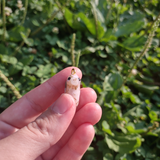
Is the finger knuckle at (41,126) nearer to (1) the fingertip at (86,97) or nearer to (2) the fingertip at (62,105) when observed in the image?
(2) the fingertip at (62,105)

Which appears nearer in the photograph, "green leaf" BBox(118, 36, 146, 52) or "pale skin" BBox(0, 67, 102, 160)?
"pale skin" BBox(0, 67, 102, 160)

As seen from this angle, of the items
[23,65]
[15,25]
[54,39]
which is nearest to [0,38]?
[15,25]

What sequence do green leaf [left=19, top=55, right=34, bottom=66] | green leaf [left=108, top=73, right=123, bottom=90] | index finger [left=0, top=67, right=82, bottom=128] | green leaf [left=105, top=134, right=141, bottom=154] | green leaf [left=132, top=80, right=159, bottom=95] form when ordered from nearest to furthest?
index finger [left=0, top=67, right=82, bottom=128] < green leaf [left=105, top=134, right=141, bottom=154] < green leaf [left=19, top=55, right=34, bottom=66] < green leaf [left=108, top=73, right=123, bottom=90] < green leaf [left=132, top=80, right=159, bottom=95]

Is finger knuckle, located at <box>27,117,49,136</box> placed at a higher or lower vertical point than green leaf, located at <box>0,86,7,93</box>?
higher

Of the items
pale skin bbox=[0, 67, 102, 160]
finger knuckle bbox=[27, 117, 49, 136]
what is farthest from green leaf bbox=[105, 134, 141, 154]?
finger knuckle bbox=[27, 117, 49, 136]

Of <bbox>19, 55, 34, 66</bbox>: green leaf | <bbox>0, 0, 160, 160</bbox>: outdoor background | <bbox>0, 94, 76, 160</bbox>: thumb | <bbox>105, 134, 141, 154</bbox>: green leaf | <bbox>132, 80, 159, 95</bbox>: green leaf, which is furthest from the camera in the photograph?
<bbox>132, 80, 159, 95</bbox>: green leaf

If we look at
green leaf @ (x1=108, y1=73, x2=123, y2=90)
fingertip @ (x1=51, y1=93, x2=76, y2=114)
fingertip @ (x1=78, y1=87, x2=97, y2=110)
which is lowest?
green leaf @ (x1=108, y1=73, x2=123, y2=90)

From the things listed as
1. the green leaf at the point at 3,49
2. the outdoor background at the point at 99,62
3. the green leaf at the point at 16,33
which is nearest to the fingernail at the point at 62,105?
the outdoor background at the point at 99,62

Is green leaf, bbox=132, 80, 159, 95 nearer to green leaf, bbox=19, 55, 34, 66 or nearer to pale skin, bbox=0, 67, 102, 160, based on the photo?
pale skin, bbox=0, 67, 102, 160
